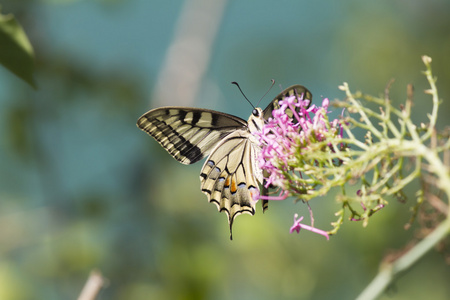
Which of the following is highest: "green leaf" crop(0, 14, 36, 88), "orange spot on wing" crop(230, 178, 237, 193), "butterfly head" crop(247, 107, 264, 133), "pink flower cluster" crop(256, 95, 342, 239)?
"butterfly head" crop(247, 107, 264, 133)

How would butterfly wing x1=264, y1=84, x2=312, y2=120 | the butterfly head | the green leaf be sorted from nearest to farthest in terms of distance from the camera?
1. the green leaf
2. butterfly wing x1=264, y1=84, x2=312, y2=120
3. the butterfly head

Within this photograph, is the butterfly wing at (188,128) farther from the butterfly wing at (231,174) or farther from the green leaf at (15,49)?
the green leaf at (15,49)

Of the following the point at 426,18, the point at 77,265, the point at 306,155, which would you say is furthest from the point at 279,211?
the point at 426,18

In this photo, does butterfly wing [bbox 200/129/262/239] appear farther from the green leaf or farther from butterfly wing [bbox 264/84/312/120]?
the green leaf

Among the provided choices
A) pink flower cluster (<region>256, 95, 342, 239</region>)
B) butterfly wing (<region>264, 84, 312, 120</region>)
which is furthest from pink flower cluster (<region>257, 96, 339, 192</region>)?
butterfly wing (<region>264, 84, 312, 120</region>)

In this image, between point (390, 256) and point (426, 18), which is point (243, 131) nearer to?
point (390, 256)

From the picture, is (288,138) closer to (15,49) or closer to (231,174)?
(15,49)

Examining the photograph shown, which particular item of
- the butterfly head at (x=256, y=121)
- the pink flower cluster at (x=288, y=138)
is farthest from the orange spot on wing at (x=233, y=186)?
the pink flower cluster at (x=288, y=138)
